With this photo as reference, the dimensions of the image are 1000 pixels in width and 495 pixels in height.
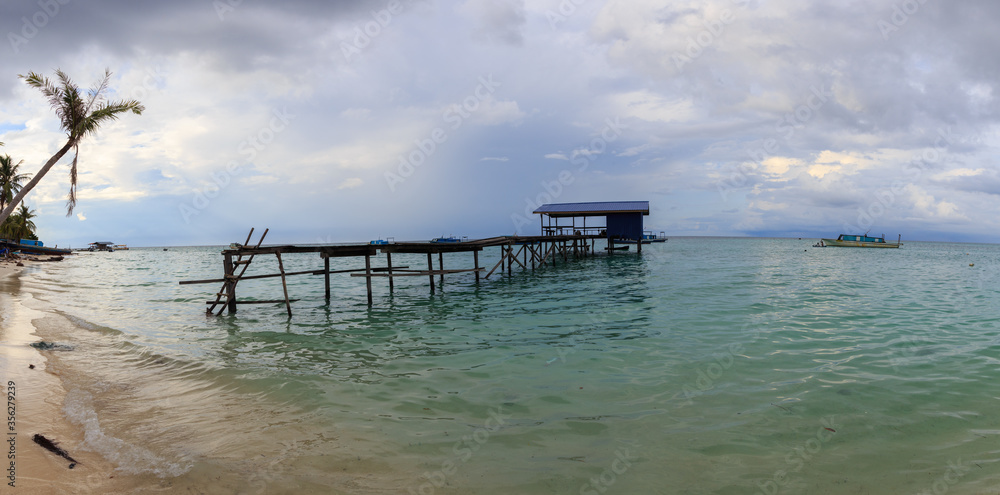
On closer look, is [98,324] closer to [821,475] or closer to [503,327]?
[503,327]

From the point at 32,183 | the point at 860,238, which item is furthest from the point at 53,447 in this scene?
the point at 860,238

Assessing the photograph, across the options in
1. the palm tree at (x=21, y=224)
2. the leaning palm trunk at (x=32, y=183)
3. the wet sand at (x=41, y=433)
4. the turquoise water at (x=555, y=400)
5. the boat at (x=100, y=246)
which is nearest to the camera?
the wet sand at (x=41, y=433)

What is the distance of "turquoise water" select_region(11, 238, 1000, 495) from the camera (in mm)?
4719

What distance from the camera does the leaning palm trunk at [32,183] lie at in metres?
14.8

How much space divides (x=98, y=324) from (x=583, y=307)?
53.3ft

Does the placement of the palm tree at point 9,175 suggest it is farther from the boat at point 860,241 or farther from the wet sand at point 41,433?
the boat at point 860,241

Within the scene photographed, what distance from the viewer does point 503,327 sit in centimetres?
1271

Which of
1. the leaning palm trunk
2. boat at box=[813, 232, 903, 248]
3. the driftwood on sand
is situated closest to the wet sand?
the driftwood on sand

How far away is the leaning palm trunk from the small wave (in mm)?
13435

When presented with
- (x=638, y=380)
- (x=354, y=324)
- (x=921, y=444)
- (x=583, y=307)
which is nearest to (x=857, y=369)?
(x=921, y=444)

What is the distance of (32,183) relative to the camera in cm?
1500

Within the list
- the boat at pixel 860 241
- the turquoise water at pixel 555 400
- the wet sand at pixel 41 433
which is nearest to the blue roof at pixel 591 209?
the turquoise water at pixel 555 400

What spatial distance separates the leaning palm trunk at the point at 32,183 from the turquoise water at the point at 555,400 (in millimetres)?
4638

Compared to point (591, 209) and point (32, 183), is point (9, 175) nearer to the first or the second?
point (32, 183)
